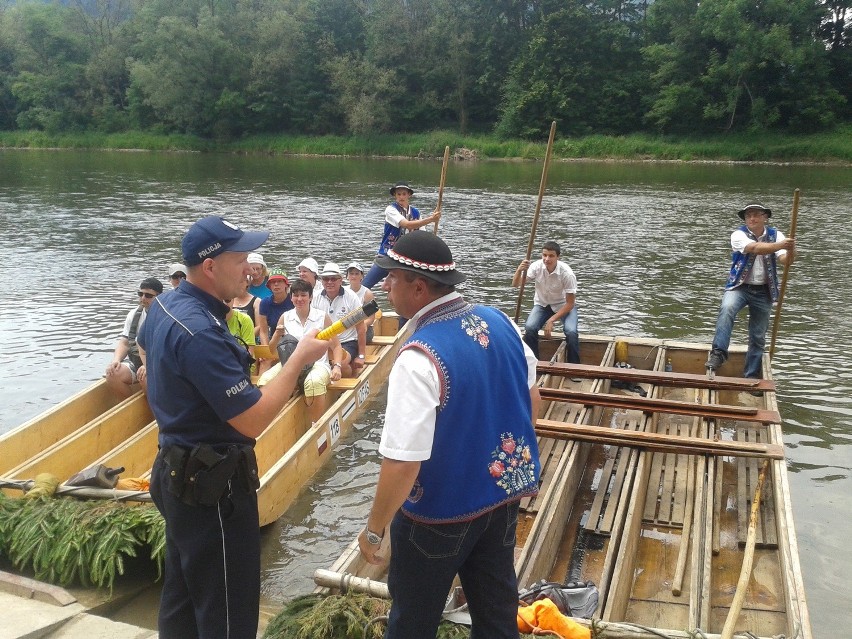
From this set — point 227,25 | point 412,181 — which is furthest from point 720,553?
point 227,25

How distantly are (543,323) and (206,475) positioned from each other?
6.16m

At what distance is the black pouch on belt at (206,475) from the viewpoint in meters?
2.85

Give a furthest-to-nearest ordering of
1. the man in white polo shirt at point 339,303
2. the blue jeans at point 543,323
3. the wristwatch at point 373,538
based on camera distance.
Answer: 1. the blue jeans at point 543,323
2. the man in white polo shirt at point 339,303
3. the wristwatch at point 373,538

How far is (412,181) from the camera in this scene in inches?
1211

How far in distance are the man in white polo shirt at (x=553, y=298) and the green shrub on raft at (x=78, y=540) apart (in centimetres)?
474

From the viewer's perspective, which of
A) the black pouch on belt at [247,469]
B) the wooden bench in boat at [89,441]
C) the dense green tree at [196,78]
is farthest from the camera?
the dense green tree at [196,78]

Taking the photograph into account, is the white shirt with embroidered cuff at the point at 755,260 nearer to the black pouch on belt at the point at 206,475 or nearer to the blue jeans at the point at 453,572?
the blue jeans at the point at 453,572

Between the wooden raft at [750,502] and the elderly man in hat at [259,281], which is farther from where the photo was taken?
the elderly man in hat at [259,281]

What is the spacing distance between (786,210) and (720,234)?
3867 mm

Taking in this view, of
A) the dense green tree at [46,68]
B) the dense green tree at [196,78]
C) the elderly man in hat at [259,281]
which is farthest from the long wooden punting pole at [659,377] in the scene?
the dense green tree at [46,68]

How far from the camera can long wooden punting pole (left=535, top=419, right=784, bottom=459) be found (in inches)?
207

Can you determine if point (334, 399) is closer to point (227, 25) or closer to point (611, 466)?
point (611, 466)

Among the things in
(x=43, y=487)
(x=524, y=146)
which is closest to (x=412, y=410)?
(x=43, y=487)

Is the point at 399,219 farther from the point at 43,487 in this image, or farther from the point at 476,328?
the point at 476,328
